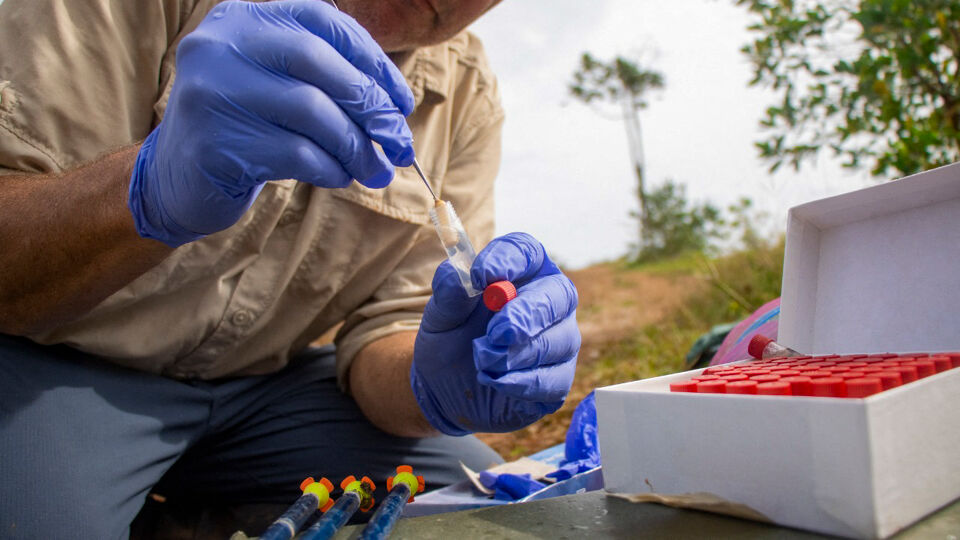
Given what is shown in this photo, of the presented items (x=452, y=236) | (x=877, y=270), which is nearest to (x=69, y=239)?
(x=452, y=236)

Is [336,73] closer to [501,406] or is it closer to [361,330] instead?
[501,406]

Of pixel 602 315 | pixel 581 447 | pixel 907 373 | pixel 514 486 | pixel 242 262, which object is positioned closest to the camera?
pixel 907 373

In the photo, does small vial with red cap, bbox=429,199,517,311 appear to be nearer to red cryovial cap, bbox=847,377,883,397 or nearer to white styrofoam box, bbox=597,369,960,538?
white styrofoam box, bbox=597,369,960,538

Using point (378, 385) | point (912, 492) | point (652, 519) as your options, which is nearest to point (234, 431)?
point (378, 385)

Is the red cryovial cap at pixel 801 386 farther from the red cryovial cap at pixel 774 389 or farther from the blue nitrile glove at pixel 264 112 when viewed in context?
the blue nitrile glove at pixel 264 112

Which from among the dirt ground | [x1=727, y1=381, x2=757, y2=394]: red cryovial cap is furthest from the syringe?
the dirt ground

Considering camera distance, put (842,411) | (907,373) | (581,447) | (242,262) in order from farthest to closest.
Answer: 1. (242,262)
2. (581,447)
3. (907,373)
4. (842,411)

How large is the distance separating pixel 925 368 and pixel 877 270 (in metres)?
0.41

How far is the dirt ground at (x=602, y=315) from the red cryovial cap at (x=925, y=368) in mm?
1984

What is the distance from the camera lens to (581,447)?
138cm

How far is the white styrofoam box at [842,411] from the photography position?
0.61 m

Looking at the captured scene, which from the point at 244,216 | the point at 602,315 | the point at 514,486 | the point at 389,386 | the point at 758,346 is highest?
the point at 244,216

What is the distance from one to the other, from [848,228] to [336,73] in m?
0.93

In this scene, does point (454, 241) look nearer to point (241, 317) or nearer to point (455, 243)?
point (455, 243)
